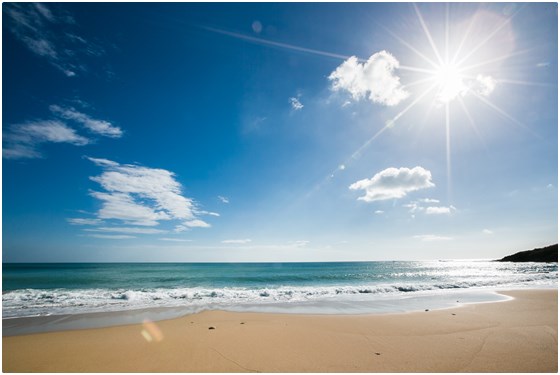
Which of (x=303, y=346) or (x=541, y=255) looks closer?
(x=303, y=346)

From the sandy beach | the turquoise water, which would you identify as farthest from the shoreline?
the sandy beach

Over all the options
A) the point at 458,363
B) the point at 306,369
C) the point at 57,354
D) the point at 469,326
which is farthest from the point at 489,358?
the point at 57,354

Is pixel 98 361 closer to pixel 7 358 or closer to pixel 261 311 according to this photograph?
pixel 7 358

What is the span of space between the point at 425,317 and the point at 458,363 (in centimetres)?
463

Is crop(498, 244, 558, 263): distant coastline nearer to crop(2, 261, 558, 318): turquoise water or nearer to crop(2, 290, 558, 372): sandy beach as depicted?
crop(2, 261, 558, 318): turquoise water

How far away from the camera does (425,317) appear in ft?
30.9

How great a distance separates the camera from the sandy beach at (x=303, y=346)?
5.23m

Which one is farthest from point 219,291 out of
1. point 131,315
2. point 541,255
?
point 541,255

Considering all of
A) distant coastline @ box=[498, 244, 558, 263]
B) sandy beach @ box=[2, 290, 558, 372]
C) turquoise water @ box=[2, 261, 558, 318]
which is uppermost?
distant coastline @ box=[498, 244, 558, 263]

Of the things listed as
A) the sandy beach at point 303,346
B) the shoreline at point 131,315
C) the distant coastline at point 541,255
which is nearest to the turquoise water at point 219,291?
the shoreline at point 131,315

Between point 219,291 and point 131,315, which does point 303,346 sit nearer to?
point 131,315

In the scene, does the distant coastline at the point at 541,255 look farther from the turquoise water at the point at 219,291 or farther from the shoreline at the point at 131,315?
the shoreline at the point at 131,315

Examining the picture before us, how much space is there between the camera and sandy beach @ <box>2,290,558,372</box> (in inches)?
206

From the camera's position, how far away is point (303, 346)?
6.25 meters
